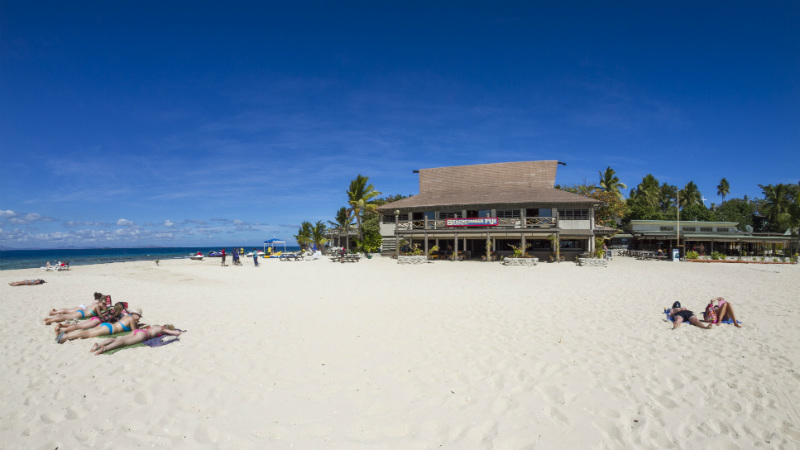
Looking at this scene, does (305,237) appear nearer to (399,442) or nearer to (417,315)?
(417,315)

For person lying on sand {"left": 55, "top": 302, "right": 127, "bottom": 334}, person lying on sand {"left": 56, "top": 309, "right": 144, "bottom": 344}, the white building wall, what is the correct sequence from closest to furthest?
person lying on sand {"left": 56, "top": 309, "right": 144, "bottom": 344}
person lying on sand {"left": 55, "top": 302, "right": 127, "bottom": 334}
the white building wall

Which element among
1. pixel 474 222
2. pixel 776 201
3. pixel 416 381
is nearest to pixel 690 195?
pixel 776 201

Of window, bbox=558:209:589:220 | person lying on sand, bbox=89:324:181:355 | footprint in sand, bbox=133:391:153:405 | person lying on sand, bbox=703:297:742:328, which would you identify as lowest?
footprint in sand, bbox=133:391:153:405

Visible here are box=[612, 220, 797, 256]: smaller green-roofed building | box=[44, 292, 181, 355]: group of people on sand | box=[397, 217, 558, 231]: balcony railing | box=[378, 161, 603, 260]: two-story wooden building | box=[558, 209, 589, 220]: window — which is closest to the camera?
box=[44, 292, 181, 355]: group of people on sand

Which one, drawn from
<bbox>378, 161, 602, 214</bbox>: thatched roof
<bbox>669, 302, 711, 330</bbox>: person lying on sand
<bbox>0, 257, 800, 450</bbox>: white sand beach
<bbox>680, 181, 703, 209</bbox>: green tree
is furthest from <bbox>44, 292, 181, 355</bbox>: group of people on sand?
<bbox>680, 181, 703, 209</bbox>: green tree

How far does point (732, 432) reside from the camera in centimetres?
374

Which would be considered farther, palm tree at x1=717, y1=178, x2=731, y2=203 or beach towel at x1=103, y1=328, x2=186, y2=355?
palm tree at x1=717, y1=178, x2=731, y2=203

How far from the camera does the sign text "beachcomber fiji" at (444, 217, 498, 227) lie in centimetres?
2536

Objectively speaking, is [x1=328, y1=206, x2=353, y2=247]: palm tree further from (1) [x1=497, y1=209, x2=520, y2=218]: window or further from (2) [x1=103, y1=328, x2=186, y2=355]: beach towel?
(2) [x1=103, y1=328, x2=186, y2=355]: beach towel

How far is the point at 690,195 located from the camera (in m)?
57.8

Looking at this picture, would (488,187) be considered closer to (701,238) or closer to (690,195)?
(701,238)

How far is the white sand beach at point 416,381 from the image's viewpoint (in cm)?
376

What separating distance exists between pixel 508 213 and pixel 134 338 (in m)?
23.8

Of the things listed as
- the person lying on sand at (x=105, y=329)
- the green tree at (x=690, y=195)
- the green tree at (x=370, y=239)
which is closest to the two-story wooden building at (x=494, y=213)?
the green tree at (x=370, y=239)
